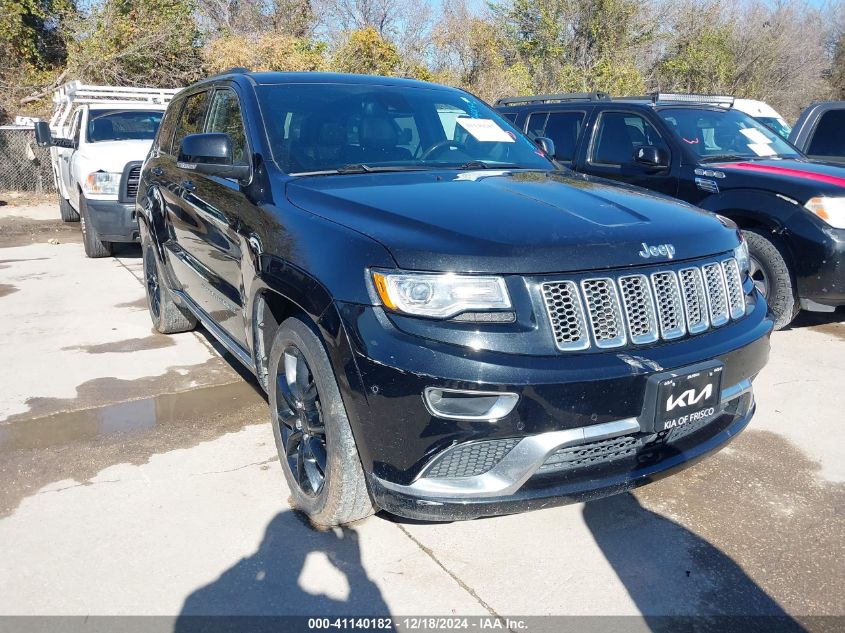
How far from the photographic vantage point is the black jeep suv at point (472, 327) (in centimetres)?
239

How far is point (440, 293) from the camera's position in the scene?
96.3 inches

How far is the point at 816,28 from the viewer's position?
3397 cm

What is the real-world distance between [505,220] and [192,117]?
2.81m

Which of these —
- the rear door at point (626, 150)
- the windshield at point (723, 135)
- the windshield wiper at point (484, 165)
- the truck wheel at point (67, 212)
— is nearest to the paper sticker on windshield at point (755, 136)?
the windshield at point (723, 135)

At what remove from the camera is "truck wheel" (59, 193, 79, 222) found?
11641mm

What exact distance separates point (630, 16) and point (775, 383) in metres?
22.4

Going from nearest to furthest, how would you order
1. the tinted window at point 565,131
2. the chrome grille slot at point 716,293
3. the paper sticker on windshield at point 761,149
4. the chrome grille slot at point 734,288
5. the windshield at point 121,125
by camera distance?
the chrome grille slot at point 716,293
the chrome grille slot at point 734,288
the paper sticker on windshield at point 761,149
the tinted window at point 565,131
the windshield at point 121,125

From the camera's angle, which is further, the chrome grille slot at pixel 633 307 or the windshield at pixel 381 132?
the windshield at pixel 381 132

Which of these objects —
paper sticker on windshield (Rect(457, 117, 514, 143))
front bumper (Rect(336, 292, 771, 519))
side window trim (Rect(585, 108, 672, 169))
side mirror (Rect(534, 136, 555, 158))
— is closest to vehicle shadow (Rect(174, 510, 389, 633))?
front bumper (Rect(336, 292, 771, 519))

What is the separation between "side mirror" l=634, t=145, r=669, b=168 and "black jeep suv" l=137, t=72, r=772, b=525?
284cm

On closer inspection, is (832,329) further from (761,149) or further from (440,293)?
(440,293)

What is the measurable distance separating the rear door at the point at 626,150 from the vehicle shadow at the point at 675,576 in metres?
3.77

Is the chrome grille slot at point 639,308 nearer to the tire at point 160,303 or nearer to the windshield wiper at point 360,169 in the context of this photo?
the windshield wiper at point 360,169

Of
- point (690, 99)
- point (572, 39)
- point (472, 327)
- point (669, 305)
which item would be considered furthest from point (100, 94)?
point (572, 39)
